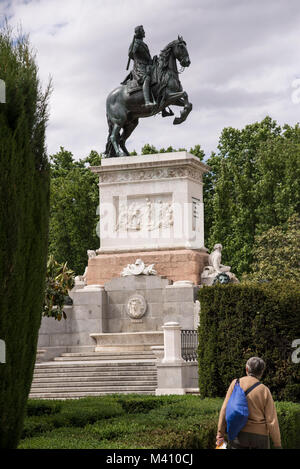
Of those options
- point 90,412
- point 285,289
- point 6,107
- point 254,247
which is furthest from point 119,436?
point 254,247

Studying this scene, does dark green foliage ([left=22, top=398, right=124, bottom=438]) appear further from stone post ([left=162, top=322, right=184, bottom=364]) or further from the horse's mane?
the horse's mane

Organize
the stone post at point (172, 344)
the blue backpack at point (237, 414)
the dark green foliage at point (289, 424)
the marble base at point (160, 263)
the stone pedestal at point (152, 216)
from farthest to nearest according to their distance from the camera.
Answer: the stone pedestal at point (152, 216)
the marble base at point (160, 263)
the stone post at point (172, 344)
the dark green foliage at point (289, 424)
the blue backpack at point (237, 414)

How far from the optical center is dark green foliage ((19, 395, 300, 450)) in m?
9.30

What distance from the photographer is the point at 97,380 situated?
20.6 metres

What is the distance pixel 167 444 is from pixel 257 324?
5.46m

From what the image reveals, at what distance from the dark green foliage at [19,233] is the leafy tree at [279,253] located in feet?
96.2

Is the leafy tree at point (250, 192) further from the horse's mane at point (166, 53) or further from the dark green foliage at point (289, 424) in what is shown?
the dark green foliage at point (289, 424)

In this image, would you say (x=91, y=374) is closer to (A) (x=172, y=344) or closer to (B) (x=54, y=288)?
(A) (x=172, y=344)

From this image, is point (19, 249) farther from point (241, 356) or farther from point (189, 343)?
point (189, 343)

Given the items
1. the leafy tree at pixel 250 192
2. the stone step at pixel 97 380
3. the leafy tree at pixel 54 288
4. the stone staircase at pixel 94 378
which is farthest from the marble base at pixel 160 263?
the leafy tree at pixel 250 192

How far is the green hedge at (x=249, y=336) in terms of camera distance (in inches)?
545

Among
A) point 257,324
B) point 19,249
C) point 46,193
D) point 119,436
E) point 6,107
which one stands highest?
point 6,107

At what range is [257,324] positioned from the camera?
1406 centimetres

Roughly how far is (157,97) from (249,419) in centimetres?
1909
